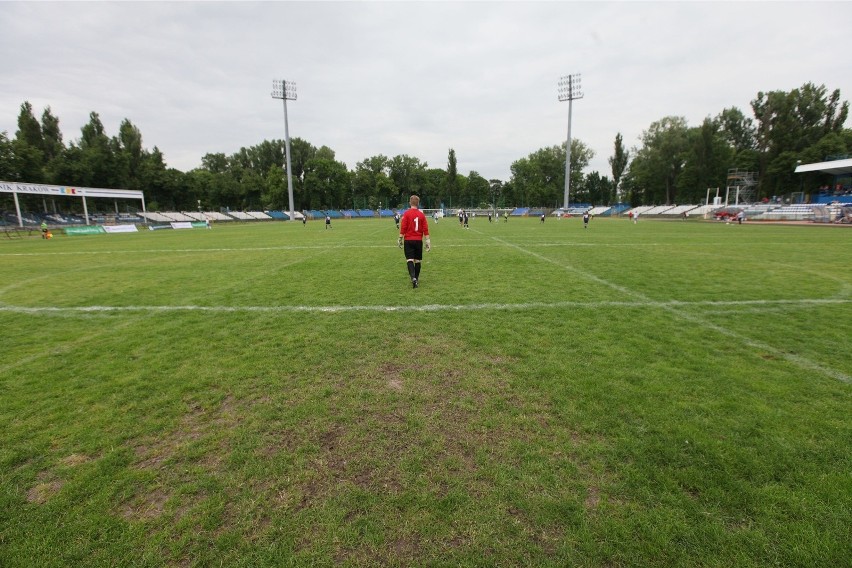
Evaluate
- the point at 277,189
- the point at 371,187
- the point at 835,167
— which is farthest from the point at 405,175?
the point at 835,167

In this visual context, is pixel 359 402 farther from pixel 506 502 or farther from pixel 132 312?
pixel 132 312

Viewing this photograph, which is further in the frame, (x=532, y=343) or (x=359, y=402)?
(x=532, y=343)

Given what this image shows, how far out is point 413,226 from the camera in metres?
8.56

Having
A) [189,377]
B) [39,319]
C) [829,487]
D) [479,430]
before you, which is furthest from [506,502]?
[39,319]

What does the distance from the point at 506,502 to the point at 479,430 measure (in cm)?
84

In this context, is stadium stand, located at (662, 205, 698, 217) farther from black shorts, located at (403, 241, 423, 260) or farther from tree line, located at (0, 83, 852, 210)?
black shorts, located at (403, 241, 423, 260)

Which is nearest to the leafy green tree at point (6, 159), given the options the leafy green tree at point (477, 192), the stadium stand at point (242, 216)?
the stadium stand at point (242, 216)

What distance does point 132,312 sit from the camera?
7.21m

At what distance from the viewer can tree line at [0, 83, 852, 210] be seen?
56.1 meters

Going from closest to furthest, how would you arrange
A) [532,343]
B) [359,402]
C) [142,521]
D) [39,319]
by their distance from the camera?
[142,521] < [359,402] < [532,343] < [39,319]

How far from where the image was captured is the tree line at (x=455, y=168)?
56.1 meters

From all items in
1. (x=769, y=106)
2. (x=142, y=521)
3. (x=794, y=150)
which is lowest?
(x=142, y=521)

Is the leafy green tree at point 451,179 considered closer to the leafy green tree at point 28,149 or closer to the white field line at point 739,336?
the leafy green tree at point 28,149

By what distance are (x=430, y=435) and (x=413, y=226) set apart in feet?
19.5
